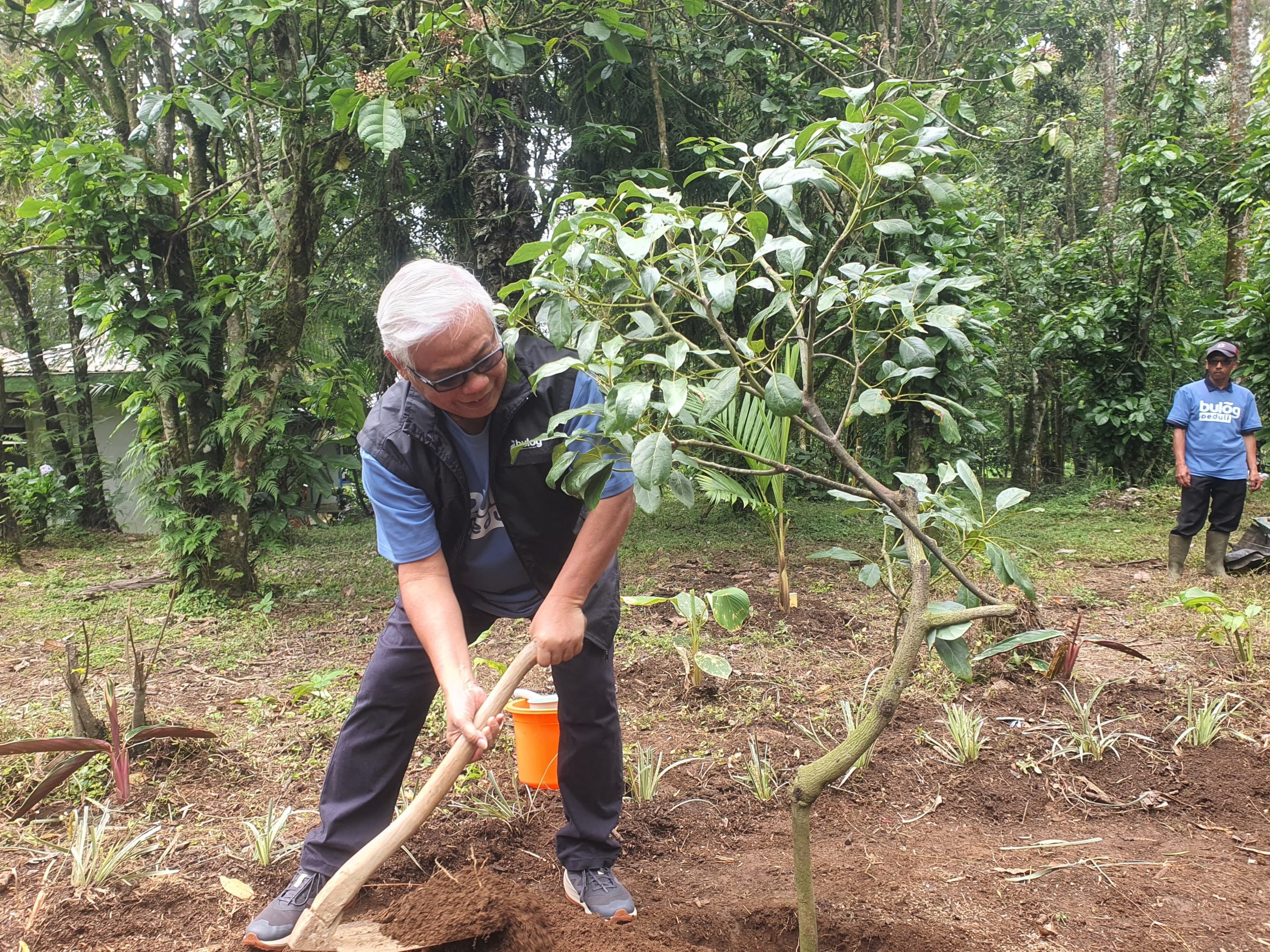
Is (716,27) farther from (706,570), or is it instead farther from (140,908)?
(140,908)

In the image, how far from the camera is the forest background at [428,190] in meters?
4.16

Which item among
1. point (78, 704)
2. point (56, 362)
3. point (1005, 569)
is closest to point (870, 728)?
point (1005, 569)

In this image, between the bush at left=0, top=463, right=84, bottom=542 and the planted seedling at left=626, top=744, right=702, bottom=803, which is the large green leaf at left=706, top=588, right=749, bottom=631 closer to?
the planted seedling at left=626, top=744, right=702, bottom=803

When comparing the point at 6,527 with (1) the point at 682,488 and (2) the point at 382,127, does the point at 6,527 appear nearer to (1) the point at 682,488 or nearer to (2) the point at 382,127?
(2) the point at 382,127

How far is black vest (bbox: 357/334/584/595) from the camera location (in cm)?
194

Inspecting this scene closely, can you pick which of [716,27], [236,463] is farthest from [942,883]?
[716,27]

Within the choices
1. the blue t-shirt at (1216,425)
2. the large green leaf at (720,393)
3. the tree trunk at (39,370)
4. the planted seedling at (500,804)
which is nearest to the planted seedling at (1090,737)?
the planted seedling at (500,804)

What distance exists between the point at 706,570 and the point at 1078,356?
6117 millimetres

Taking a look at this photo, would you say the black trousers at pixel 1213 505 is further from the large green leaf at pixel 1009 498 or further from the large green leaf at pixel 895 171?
the large green leaf at pixel 895 171

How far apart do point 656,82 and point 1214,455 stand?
4.48m

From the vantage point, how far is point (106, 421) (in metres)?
10.4

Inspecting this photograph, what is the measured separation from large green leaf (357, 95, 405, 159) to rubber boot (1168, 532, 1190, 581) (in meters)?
5.28

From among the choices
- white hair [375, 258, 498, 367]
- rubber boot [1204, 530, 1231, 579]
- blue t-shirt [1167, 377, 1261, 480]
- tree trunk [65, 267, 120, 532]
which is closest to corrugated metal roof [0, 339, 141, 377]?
tree trunk [65, 267, 120, 532]

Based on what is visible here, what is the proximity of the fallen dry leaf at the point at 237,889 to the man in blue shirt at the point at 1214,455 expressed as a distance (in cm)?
560
